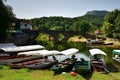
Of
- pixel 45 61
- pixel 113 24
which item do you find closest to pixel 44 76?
pixel 45 61

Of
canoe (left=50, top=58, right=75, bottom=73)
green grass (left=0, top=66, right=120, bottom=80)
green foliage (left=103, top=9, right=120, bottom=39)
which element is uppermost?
green foliage (left=103, top=9, right=120, bottom=39)

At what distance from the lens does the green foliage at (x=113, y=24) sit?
100 meters

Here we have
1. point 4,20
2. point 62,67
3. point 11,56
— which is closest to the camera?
point 62,67

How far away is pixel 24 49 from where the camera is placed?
50188 millimetres

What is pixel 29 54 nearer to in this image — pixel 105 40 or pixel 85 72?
pixel 85 72

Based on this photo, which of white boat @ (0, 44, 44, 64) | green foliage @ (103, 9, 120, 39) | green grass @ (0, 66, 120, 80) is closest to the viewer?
green grass @ (0, 66, 120, 80)

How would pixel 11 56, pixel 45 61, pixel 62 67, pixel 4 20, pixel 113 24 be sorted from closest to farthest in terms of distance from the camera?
pixel 62 67, pixel 45 61, pixel 11 56, pixel 4 20, pixel 113 24

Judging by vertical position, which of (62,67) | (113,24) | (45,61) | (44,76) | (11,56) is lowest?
(44,76)

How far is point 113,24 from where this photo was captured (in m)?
105

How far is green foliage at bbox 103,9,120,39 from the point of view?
10025cm

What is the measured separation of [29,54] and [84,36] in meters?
68.3

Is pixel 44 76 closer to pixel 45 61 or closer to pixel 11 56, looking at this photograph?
pixel 45 61

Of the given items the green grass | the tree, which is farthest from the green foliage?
the green grass

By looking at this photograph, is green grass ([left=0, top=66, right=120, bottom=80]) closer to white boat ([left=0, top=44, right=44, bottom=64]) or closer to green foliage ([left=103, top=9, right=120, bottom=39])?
white boat ([left=0, top=44, right=44, bottom=64])
